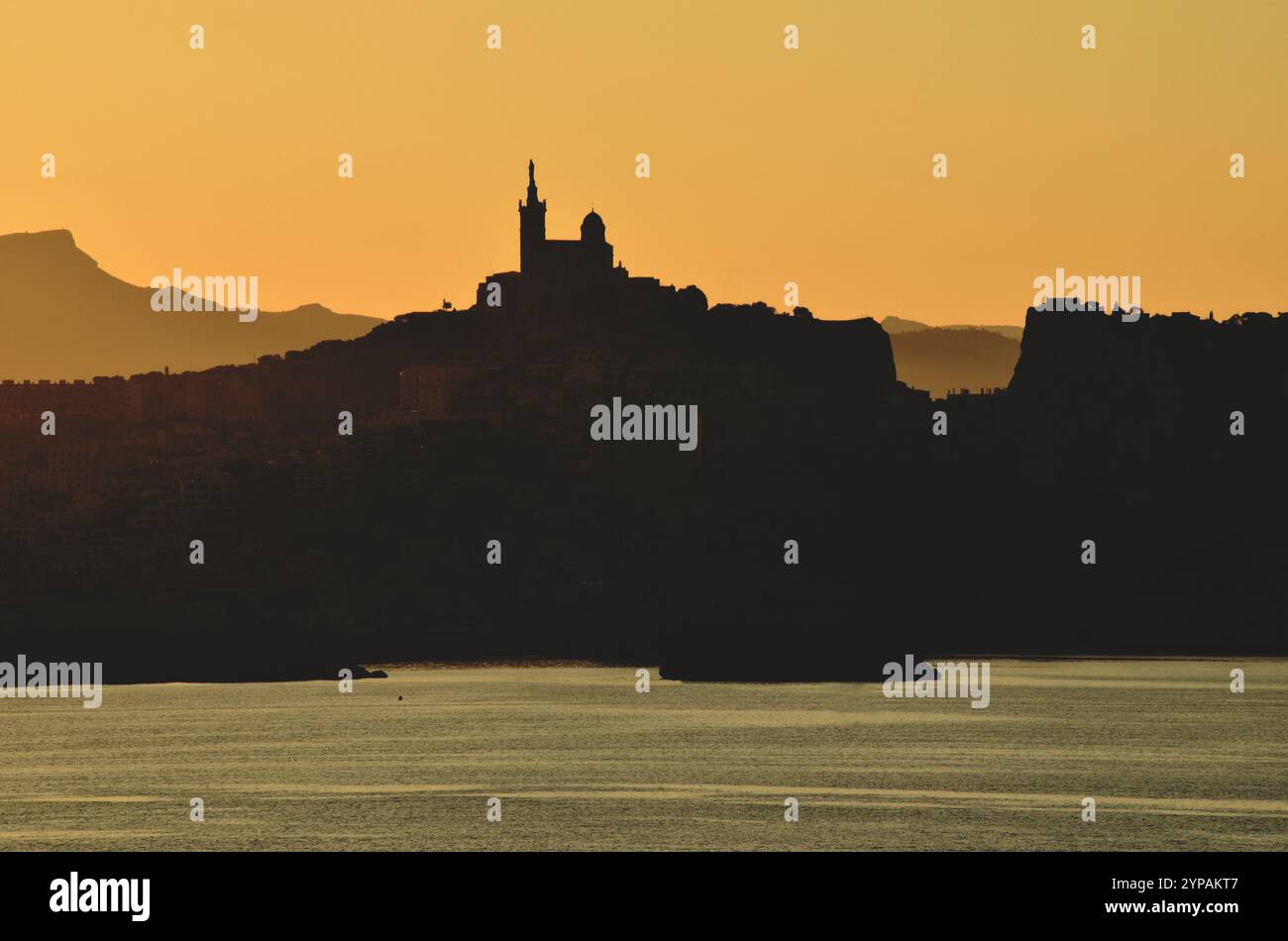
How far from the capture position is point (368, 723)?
121 m

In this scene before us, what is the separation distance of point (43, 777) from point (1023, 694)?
76.5 metres
